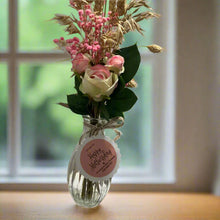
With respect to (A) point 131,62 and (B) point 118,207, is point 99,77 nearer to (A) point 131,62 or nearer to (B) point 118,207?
(A) point 131,62

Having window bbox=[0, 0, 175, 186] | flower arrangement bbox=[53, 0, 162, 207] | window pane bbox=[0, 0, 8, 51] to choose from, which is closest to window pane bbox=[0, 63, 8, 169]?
window bbox=[0, 0, 175, 186]

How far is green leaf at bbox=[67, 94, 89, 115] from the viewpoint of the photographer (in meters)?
0.94

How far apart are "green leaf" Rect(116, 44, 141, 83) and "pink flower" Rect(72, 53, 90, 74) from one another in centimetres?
13

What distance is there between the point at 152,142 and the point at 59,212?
564mm

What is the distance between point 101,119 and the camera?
963mm

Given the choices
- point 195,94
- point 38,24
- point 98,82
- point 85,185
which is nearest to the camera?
point 98,82

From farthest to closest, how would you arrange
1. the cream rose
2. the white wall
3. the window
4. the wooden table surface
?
the window → the white wall → the wooden table surface → the cream rose

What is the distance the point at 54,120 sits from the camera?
1.39m

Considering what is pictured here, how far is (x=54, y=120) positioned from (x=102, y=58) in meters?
0.56

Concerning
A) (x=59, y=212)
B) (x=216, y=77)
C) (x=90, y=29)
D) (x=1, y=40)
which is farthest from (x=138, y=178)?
(x=1, y=40)

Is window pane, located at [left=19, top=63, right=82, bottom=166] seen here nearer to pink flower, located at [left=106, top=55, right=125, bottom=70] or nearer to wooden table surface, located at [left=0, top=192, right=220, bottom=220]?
wooden table surface, located at [left=0, top=192, right=220, bottom=220]

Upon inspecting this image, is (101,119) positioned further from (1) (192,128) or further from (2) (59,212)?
(1) (192,128)

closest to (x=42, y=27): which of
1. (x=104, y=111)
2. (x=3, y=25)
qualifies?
(x=3, y=25)

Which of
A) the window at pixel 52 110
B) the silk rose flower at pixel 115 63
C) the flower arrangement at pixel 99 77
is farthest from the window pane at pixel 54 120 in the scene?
the silk rose flower at pixel 115 63
